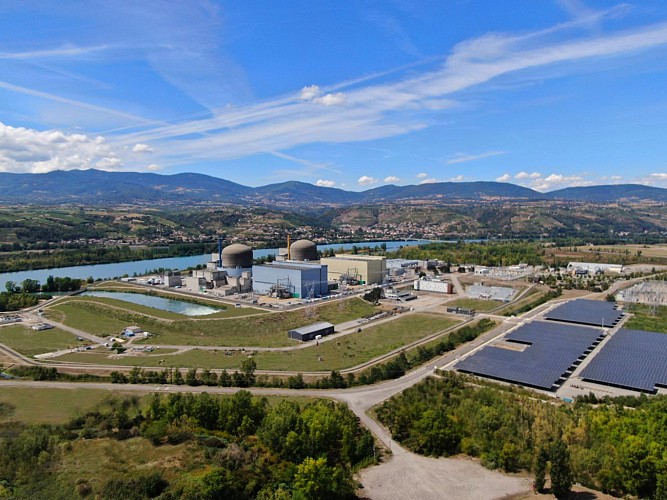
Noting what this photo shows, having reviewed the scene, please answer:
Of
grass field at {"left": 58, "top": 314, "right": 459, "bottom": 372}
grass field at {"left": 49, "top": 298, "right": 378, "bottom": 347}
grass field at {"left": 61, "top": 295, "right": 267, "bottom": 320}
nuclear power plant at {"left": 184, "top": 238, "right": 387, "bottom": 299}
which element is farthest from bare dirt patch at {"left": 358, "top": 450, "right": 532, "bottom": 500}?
nuclear power plant at {"left": 184, "top": 238, "right": 387, "bottom": 299}

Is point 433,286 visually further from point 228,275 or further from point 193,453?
point 193,453

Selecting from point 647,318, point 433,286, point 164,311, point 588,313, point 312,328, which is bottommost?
point 164,311

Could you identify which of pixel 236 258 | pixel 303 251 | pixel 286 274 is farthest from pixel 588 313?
pixel 236 258

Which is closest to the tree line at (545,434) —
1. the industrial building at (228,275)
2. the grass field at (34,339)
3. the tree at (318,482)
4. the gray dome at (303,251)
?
the tree at (318,482)

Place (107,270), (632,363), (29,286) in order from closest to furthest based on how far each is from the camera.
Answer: (632,363)
(29,286)
(107,270)

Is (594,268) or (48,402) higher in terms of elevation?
(594,268)

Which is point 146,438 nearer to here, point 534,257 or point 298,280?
point 298,280

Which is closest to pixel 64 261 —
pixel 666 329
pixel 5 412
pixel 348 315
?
pixel 348 315

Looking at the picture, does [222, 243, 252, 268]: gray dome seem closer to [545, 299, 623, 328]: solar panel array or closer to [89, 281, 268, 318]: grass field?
[89, 281, 268, 318]: grass field
